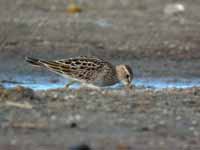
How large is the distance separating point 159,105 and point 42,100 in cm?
154

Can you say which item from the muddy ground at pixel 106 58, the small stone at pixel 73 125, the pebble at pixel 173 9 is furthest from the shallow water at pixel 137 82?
the pebble at pixel 173 9

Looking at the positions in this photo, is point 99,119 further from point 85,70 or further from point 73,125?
point 85,70

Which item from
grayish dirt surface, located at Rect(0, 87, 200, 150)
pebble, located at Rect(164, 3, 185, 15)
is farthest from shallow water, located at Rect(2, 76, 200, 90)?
pebble, located at Rect(164, 3, 185, 15)

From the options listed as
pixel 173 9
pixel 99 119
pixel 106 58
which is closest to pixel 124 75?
pixel 99 119

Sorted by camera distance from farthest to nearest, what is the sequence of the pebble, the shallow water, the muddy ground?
the pebble → the shallow water → the muddy ground

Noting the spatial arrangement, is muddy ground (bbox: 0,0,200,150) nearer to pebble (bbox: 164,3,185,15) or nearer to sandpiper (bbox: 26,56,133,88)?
pebble (bbox: 164,3,185,15)

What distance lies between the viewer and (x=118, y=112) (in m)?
11.7

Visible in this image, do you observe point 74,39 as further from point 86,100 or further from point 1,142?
point 1,142

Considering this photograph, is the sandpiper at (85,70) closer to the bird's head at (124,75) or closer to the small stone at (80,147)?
the bird's head at (124,75)

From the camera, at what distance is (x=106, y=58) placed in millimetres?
19297

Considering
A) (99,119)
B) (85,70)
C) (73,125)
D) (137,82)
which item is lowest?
(137,82)

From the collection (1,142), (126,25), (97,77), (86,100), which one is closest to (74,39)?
(126,25)

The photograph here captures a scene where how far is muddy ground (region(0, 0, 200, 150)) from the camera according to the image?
1039 cm

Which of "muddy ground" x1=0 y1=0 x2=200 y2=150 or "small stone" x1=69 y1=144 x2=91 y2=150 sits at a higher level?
"small stone" x1=69 y1=144 x2=91 y2=150
